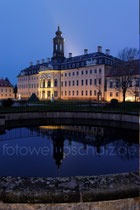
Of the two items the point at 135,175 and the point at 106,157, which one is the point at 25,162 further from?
the point at 135,175

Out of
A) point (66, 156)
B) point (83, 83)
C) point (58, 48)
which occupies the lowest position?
point (66, 156)

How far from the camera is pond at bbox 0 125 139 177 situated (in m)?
4.79

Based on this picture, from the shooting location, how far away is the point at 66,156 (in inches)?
236

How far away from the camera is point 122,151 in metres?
6.66

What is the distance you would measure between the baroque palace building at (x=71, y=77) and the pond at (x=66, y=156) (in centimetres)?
3939

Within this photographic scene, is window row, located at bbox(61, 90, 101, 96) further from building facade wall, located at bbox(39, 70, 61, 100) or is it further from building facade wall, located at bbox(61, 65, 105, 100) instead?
building facade wall, located at bbox(39, 70, 61, 100)

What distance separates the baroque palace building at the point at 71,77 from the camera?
5338 cm

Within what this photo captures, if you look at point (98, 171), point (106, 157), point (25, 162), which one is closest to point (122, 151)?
point (106, 157)

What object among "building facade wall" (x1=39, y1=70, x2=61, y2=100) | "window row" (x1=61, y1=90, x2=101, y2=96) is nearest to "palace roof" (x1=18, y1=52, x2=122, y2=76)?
"building facade wall" (x1=39, y1=70, x2=61, y2=100)

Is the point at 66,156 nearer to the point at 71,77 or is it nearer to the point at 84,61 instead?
the point at 84,61

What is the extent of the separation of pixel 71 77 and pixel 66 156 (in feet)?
193

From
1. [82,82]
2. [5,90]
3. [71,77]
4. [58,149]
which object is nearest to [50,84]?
[71,77]

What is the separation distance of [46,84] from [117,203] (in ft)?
228

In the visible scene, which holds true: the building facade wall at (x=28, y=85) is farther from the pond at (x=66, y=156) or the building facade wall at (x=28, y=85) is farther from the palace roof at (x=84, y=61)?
the pond at (x=66, y=156)
